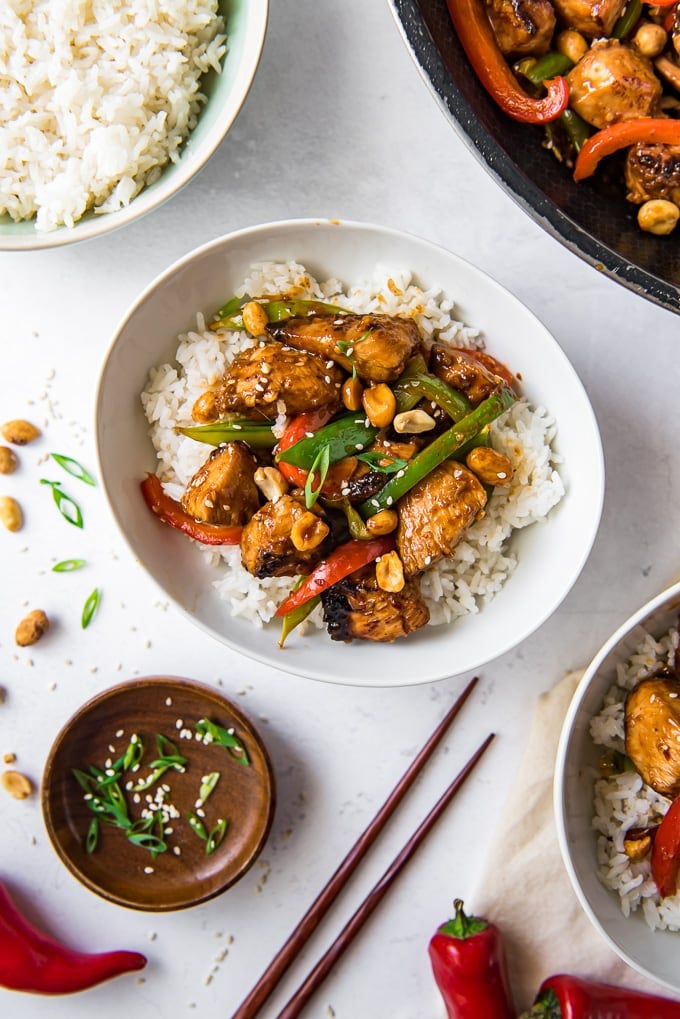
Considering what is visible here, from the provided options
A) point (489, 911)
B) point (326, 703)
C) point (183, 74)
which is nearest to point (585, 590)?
point (326, 703)

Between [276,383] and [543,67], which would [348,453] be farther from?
[543,67]

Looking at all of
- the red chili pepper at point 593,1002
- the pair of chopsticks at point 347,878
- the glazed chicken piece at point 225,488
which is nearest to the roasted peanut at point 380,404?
the glazed chicken piece at point 225,488

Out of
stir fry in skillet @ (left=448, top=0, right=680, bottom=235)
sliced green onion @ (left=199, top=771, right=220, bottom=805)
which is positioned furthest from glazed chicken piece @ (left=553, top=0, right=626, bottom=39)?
sliced green onion @ (left=199, top=771, right=220, bottom=805)

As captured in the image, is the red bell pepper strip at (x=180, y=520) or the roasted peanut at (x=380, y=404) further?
the red bell pepper strip at (x=180, y=520)

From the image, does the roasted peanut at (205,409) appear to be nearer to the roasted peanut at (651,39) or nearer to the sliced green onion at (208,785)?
the sliced green onion at (208,785)

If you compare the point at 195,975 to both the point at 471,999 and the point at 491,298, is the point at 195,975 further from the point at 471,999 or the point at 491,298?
the point at 491,298

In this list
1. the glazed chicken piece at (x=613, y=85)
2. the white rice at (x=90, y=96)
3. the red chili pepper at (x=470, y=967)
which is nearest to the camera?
the glazed chicken piece at (x=613, y=85)
